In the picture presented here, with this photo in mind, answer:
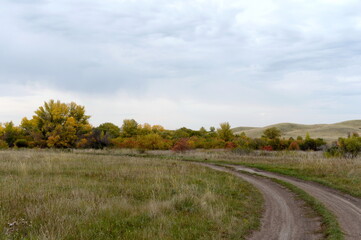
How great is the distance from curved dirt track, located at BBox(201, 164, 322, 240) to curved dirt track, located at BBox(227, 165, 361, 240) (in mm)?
774

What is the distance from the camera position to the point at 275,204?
1112cm

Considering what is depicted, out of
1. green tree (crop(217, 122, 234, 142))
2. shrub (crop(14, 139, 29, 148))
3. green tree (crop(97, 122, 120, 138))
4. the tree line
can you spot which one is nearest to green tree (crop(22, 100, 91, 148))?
the tree line

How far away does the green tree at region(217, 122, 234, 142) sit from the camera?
63500mm

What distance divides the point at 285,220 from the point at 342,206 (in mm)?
3270

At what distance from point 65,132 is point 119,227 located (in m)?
48.9

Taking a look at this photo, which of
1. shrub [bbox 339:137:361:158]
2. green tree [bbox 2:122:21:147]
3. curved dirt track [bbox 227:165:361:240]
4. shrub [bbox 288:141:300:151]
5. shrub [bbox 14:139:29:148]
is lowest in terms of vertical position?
curved dirt track [bbox 227:165:361:240]

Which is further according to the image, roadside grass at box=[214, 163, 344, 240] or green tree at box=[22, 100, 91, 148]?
green tree at box=[22, 100, 91, 148]

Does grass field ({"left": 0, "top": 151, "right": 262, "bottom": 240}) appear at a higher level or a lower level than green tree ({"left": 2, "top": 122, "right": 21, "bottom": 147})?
lower

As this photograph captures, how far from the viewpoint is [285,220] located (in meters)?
8.91

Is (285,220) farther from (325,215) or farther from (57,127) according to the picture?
(57,127)

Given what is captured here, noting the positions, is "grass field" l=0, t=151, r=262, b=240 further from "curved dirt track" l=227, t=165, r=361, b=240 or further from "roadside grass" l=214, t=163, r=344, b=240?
"curved dirt track" l=227, t=165, r=361, b=240

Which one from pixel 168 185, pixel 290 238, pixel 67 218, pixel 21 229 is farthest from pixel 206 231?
pixel 168 185

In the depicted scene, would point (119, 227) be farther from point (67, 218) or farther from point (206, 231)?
point (206, 231)

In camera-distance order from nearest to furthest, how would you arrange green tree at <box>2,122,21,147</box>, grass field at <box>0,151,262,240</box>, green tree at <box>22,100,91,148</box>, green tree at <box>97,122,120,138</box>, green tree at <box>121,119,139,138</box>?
1. grass field at <box>0,151,262,240</box>
2. green tree at <box>22,100,91,148</box>
3. green tree at <box>2,122,21,147</box>
4. green tree at <box>121,119,139,138</box>
5. green tree at <box>97,122,120,138</box>
